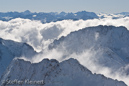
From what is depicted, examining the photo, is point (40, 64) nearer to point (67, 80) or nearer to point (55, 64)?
point (55, 64)

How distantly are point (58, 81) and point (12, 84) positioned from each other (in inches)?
1016

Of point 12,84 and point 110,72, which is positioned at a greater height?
point 12,84

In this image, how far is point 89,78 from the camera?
116938 mm

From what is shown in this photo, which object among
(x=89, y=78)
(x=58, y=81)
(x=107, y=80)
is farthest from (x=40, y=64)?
(x=107, y=80)

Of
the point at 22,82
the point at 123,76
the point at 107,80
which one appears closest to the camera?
the point at 107,80

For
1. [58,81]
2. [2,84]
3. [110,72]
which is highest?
[58,81]

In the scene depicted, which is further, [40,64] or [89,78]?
[40,64]

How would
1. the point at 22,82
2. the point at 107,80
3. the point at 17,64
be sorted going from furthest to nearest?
the point at 17,64 → the point at 22,82 → the point at 107,80

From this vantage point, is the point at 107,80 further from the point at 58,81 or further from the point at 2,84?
the point at 2,84

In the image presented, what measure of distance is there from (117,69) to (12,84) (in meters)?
103

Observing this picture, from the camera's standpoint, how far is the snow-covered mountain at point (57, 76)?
4520 inches

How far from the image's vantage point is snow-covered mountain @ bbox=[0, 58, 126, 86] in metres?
115

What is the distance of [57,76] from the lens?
117250 mm

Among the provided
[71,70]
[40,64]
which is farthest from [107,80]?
[40,64]
